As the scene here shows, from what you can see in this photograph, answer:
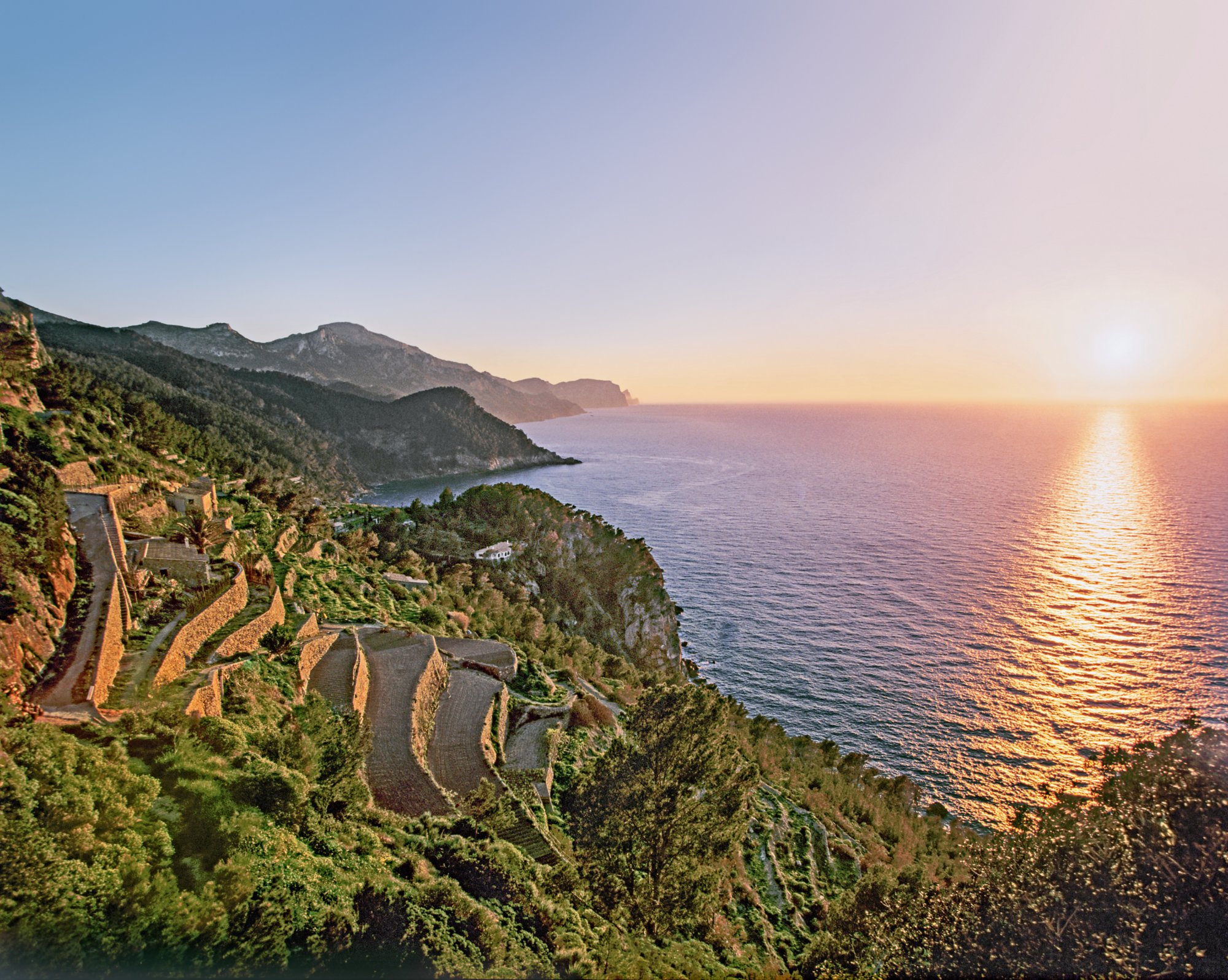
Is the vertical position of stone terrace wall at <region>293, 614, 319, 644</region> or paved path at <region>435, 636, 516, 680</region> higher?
stone terrace wall at <region>293, 614, 319, 644</region>

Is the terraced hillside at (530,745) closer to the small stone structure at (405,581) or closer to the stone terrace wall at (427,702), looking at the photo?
the stone terrace wall at (427,702)

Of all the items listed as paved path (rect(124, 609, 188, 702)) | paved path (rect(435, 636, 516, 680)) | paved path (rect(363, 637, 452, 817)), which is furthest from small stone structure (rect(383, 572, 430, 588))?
paved path (rect(124, 609, 188, 702))

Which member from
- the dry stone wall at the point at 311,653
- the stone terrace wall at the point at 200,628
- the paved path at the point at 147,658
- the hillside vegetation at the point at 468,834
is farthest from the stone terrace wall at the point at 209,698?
the dry stone wall at the point at 311,653

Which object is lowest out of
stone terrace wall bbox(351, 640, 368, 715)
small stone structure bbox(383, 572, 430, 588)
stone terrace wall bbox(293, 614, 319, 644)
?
small stone structure bbox(383, 572, 430, 588)

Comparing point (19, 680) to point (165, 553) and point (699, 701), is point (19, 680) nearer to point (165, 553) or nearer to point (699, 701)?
point (165, 553)

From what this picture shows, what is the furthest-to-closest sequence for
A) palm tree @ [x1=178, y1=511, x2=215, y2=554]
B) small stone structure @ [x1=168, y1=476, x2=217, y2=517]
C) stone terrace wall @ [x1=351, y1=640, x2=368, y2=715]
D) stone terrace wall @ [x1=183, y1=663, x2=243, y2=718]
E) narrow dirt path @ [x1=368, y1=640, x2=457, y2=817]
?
small stone structure @ [x1=168, y1=476, x2=217, y2=517]
palm tree @ [x1=178, y1=511, x2=215, y2=554]
stone terrace wall @ [x1=351, y1=640, x2=368, y2=715]
narrow dirt path @ [x1=368, y1=640, x2=457, y2=817]
stone terrace wall @ [x1=183, y1=663, x2=243, y2=718]

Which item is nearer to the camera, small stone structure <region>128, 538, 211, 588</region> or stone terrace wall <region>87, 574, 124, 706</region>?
stone terrace wall <region>87, 574, 124, 706</region>

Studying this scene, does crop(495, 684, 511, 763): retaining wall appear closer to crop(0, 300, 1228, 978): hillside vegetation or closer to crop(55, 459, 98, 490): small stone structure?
crop(0, 300, 1228, 978): hillside vegetation

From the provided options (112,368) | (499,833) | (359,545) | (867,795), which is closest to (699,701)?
(499,833)
